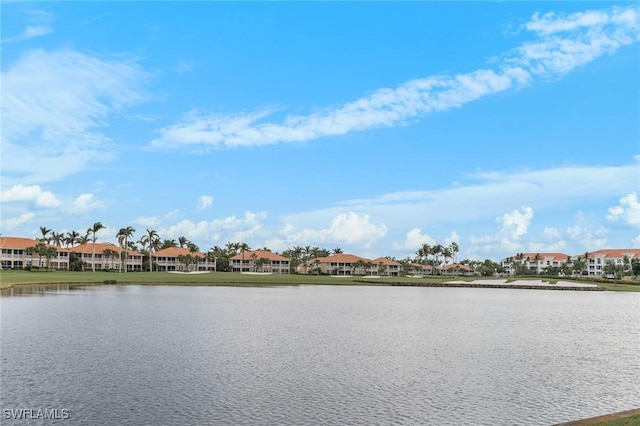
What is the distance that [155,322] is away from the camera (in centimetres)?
4634

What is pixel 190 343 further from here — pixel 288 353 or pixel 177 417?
pixel 177 417

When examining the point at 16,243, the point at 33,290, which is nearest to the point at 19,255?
the point at 16,243

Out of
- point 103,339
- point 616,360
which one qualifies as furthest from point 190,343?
point 616,360

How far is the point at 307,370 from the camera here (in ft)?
91.6

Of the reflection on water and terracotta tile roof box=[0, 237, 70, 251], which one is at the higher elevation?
terracotta tile roof box=[0, 237, 70, 251]

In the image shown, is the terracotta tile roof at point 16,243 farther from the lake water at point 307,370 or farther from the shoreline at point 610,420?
the shoreline at point 610,420

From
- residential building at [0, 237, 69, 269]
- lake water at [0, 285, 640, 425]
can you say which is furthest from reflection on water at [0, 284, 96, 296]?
residential building at [0, 237, 69, 269]

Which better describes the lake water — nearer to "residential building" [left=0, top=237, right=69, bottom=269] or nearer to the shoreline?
the shoreline

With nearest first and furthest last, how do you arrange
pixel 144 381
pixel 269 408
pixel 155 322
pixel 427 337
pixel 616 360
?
pixel 269 408 → pixel 144 381 → pixel 616 360 → pixel 427 337 → pixel 155 322

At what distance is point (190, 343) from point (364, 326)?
17.3 metres

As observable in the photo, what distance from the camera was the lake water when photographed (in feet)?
67.2

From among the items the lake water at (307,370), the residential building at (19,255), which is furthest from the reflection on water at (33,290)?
the residential building at (19,255)

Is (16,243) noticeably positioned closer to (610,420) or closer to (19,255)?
(19,255)

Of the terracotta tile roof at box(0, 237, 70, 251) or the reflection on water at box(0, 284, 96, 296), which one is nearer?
the reflection on water at box(0, 284, 96, 296)
